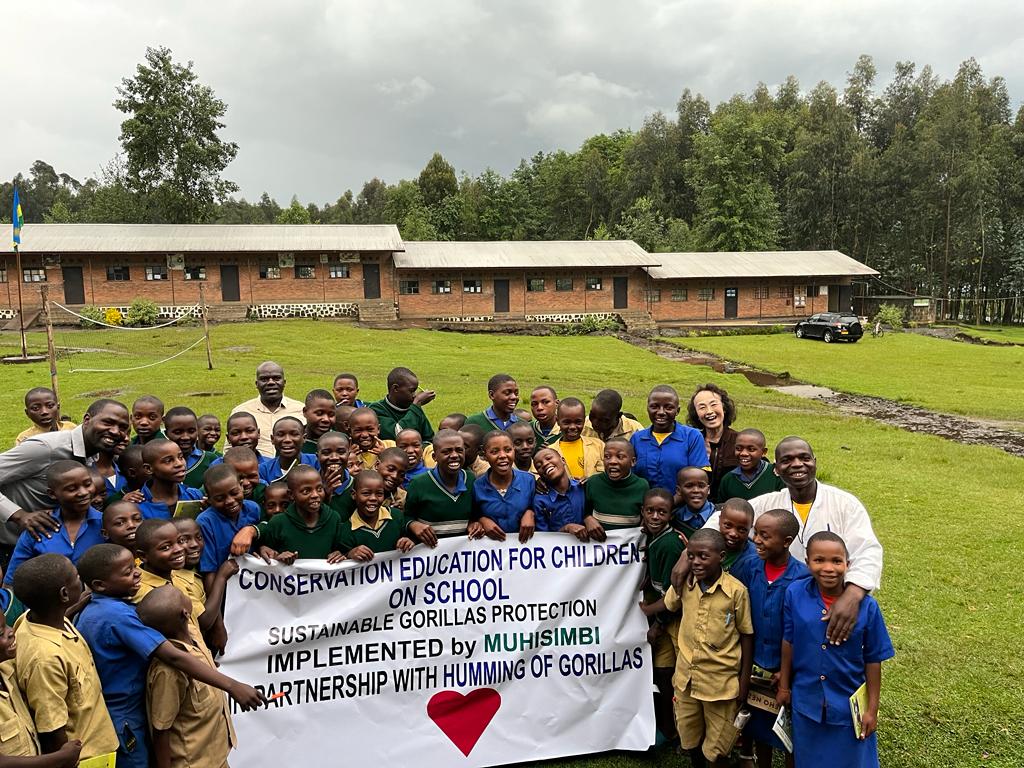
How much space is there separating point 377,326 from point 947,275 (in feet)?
137

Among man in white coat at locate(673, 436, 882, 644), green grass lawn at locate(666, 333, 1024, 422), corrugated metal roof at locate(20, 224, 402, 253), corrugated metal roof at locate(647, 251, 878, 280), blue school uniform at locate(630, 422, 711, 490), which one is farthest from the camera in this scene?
corrugated metal roof at locate(647, 251, 878, 280)

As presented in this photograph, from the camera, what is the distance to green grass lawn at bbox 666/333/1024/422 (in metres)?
17.9

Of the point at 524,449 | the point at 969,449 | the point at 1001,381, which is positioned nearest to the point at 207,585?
the point at 524,449

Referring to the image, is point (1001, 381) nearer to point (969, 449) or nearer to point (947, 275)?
point (969, 449)

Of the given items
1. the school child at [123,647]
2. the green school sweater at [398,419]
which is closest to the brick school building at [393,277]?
the green school sweater at [398,419]

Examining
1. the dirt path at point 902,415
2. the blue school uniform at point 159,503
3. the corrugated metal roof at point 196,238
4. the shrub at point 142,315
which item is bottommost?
the dirt path at point 902,415

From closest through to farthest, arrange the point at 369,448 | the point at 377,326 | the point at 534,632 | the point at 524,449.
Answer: the point at 534,632 < the point at 524,449 < the point at 369,448 < the point at 377,326

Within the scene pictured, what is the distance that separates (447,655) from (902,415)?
1533cm

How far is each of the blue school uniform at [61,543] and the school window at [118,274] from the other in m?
32.7

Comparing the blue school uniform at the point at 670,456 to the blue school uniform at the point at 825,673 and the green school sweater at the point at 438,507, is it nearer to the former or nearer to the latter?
the green school sweater at the point at 438,507

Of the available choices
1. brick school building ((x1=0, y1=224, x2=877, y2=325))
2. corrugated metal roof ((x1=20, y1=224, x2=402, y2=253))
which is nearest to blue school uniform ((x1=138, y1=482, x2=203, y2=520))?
brick school building ((x1=0, y1=224, x2=877, y2=325))

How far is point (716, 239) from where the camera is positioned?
51219 mm

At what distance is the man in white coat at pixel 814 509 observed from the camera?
3463 mm

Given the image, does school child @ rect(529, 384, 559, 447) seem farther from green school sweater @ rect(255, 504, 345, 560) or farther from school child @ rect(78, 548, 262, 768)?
school child @ rect(78, 548, 262, 768)
